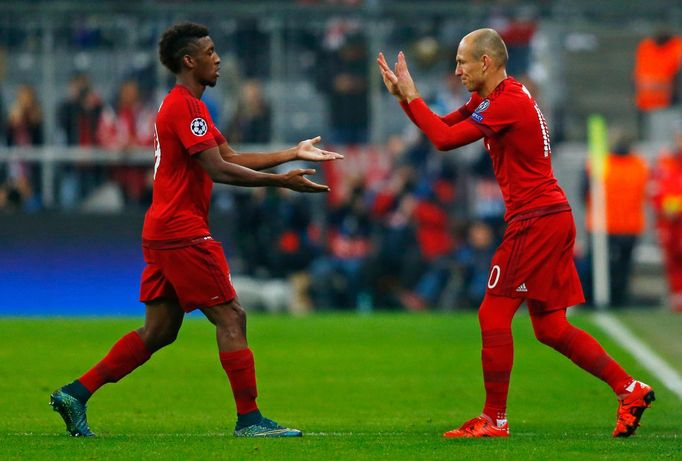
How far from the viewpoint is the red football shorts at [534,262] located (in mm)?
8461

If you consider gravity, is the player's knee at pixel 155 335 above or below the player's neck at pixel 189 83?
below

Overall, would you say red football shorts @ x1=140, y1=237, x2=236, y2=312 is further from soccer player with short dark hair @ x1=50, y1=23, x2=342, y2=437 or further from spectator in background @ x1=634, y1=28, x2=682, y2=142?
spectator in background @ x1=634, y1=28, x2=682, y2=142

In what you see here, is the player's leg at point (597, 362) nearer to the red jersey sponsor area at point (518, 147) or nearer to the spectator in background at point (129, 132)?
the red jersey sponsor area at point (518, 147)

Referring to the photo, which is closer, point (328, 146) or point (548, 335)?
point (548, 335)

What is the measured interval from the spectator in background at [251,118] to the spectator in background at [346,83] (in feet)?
3.14

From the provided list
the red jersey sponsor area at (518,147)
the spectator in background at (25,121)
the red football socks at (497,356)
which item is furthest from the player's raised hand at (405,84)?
the spectator in background at (25,121)

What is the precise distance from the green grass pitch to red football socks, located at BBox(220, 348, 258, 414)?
10.6 inches

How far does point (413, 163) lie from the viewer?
21.2 meters

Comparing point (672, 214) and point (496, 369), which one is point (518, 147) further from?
point (672, 214)

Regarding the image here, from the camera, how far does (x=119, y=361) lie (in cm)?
844

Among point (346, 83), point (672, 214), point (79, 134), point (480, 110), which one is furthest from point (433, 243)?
point (480, 110)

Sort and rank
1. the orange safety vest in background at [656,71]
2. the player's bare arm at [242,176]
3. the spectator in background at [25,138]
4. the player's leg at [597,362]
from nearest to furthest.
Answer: the player's bare arm at [242,176] < the player's leg at [597,362] < the spectator in background at [25,138] < the orange safety vest in background at [656,71]

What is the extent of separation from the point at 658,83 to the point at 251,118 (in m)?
6.60

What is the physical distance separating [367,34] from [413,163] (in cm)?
197
